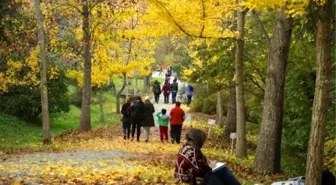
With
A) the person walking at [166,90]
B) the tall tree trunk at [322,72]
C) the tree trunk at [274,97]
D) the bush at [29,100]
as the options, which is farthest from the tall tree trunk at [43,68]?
the person walking at [166,90]

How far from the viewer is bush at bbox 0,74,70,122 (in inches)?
1078

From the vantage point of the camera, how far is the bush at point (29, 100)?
27391 millimetres

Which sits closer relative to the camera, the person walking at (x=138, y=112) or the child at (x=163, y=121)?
the person walking at (x=138, y=112)

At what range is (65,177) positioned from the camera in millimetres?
9500

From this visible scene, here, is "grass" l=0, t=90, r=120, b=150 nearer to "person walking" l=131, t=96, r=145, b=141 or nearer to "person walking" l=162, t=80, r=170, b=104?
"person walking" l=131, t=96, r=145, b=141

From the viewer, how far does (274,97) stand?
12.7 meters

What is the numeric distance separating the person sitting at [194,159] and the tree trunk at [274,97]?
5.37 meters

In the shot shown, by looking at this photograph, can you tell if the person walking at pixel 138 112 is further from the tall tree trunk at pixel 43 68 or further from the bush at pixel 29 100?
the bush at pixel 29 100

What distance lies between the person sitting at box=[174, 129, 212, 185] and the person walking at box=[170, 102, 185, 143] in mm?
11796

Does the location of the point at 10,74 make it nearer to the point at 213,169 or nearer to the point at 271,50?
the point at 271,50

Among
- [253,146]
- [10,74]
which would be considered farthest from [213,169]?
[10,74]

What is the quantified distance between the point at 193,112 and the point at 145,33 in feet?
73.5

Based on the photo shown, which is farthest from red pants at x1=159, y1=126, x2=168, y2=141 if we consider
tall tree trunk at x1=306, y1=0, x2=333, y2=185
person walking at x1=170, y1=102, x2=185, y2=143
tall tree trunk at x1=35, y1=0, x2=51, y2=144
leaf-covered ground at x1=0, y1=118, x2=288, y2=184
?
tall tree trunk at x1=306, y1=0, x2=333, y2=185

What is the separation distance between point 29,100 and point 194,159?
2119 cm
